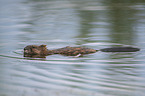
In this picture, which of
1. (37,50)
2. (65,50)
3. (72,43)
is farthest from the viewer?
(72,43)

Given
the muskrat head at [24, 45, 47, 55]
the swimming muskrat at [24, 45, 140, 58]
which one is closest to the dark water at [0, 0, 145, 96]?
the swimming muskrat at [24, 45, 140, 58]

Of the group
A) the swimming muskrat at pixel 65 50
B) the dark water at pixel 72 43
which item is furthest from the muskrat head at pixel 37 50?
the dark water at pixel 72 43

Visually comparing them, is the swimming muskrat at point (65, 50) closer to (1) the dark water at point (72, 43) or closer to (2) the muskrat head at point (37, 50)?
(2) the muskrat head at point (37, 50)

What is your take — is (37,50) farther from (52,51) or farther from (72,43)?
(72,43)

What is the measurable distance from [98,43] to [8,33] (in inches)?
127

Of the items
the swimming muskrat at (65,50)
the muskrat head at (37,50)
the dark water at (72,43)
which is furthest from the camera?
the muskrat head at (37,50)

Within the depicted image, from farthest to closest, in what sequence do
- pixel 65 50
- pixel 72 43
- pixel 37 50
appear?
pixel 72 43 → pixel 37 50 → pixel 65 50

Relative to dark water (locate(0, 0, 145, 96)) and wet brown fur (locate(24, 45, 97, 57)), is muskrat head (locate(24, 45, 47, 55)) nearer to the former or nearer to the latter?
wet brown fur (locate(24, 45, 97, 57))

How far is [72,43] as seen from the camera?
891cm


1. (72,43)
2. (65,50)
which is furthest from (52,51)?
(72,43)

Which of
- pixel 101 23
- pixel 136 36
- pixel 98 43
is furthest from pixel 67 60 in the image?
pixel 101 23

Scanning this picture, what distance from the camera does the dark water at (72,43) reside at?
5375 millimetres

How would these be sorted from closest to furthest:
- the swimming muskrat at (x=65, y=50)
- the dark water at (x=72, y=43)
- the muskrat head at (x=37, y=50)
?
the dark water at (x=72, y=43), the swimming muskrat at (x=65, y=50), the muskrat head at (x=37, y=50)

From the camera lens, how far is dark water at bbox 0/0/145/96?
Answer: 212 inches
